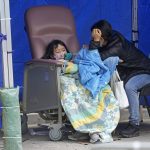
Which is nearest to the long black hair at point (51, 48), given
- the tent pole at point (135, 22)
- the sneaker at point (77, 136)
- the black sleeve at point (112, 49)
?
the black sleeve at point (112, 49)

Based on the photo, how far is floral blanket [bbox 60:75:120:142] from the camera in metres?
3.97

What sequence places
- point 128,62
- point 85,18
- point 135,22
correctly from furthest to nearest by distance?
point 135,22 < point 85,18 < point 128,62

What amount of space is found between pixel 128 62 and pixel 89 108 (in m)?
0.73

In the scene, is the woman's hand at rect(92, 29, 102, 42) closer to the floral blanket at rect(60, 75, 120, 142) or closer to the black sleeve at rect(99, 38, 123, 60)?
the black sleeve at rect(99, 38, 123, 60)

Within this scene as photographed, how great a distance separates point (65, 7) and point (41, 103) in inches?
56.0

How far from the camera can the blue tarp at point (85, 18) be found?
5.11 meters

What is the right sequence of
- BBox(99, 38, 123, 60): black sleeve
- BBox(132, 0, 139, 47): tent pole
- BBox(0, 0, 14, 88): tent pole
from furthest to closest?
BBox(132, 0, 139, 47): tent pole, BBox(99, 38, 123, 60): black sleeve, BBox(0, 0, 14, 88): tent pole

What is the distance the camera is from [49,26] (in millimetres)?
4742

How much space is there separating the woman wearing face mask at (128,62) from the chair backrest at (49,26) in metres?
0.47

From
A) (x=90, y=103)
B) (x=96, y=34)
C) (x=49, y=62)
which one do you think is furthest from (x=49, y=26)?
(x=90, y=103)

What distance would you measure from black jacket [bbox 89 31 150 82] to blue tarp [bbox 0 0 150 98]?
41.1 inches

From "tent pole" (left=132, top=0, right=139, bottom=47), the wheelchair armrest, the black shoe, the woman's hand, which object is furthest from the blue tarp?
the black shoe

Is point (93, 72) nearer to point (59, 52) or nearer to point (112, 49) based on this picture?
point (112, 49)

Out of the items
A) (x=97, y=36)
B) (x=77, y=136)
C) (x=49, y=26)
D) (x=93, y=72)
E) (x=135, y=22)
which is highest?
(x=135, y=22)
